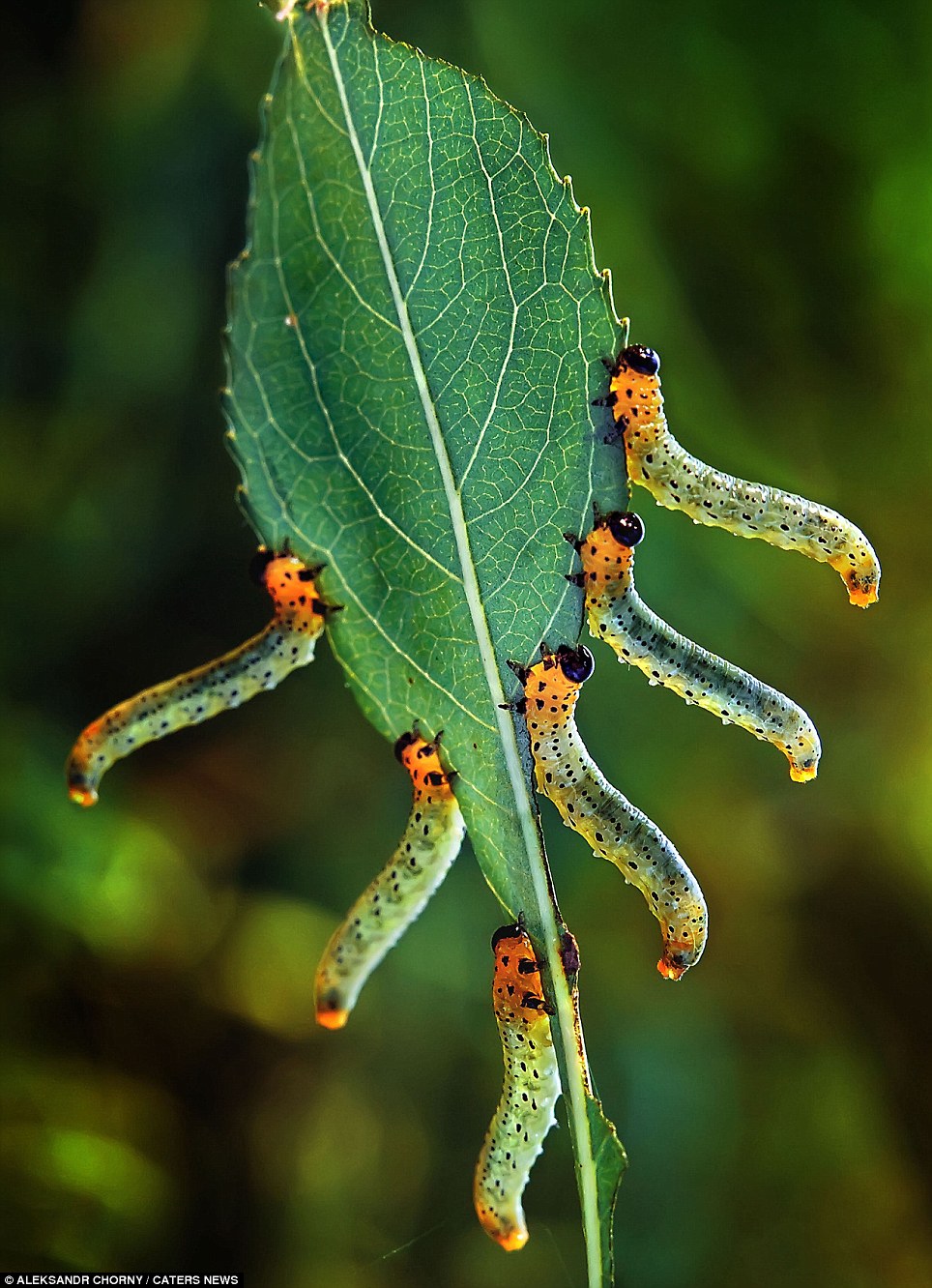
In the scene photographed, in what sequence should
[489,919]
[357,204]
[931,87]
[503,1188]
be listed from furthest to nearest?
[489,919] < [931,87] < [503,1188] < [357,204]

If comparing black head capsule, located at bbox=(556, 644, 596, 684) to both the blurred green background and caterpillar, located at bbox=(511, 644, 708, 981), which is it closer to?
caterpillar, located at bbox=(511, 644, 708, 981)

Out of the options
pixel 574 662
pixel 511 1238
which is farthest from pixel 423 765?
pixel 511 1238

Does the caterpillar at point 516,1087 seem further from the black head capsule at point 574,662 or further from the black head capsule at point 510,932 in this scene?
the black head capsule at point 574,662

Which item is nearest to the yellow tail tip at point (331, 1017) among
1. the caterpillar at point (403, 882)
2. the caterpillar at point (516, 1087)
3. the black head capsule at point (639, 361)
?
the caterpillar at point (403, 882)

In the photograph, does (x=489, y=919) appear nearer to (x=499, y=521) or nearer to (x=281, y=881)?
(x=281, y=881)

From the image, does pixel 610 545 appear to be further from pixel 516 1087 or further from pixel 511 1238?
pixel 511 1238

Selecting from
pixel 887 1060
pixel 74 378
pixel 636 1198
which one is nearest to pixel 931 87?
pixel 74 378

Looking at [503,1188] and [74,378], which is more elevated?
[74,378]

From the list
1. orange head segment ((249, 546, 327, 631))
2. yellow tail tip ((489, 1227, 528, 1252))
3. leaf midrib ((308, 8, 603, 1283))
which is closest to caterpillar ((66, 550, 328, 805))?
orange head segment ((249, 546, 327, 631))
